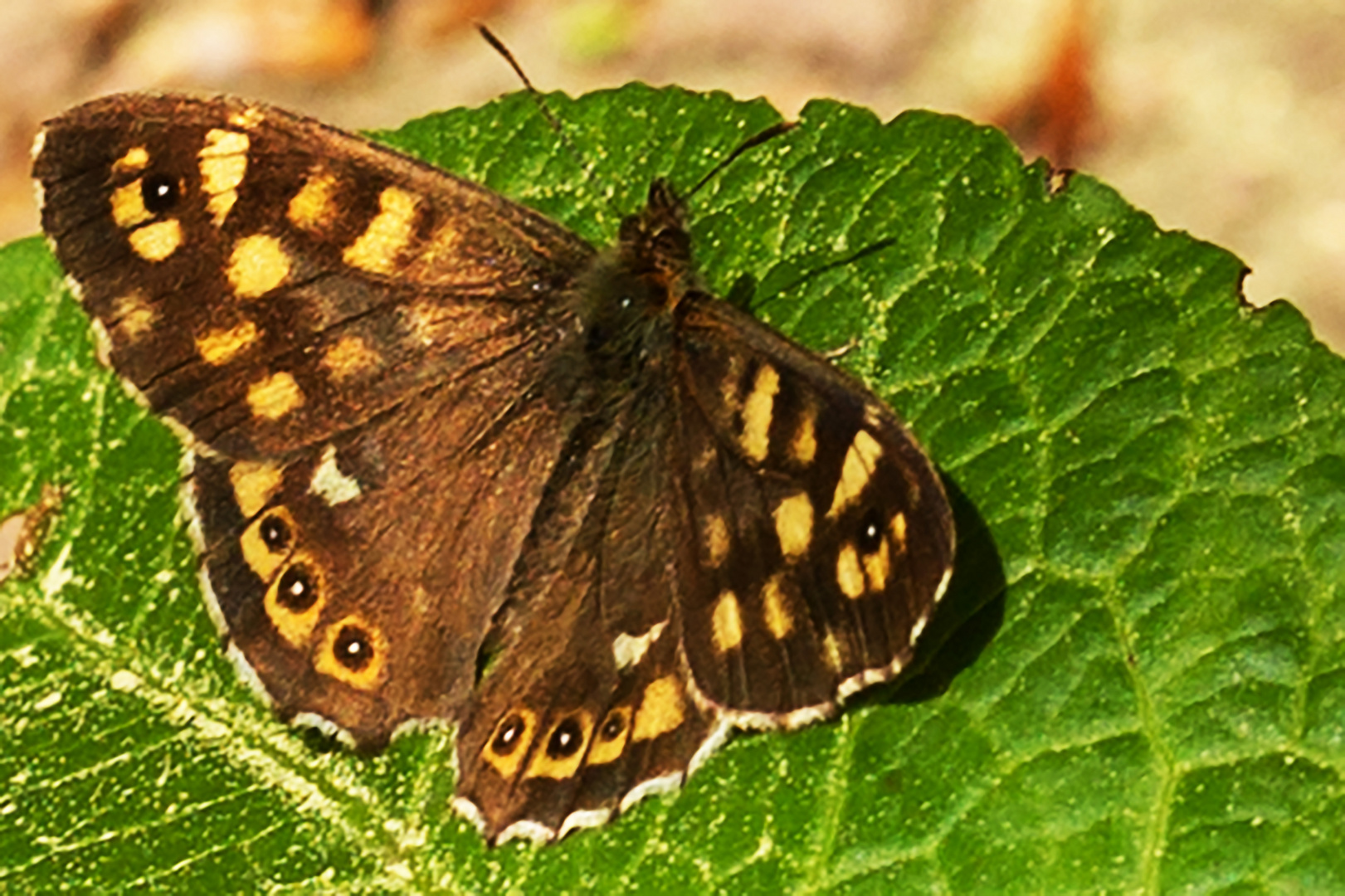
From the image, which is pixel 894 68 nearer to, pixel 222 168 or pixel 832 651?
pixel 222 168

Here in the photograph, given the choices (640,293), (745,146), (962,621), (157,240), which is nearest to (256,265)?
(157,240)

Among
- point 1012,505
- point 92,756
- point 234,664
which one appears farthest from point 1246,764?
point 92,756

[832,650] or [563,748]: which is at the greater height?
[832,650]

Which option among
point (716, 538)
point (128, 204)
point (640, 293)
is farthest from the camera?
point (640, 293)

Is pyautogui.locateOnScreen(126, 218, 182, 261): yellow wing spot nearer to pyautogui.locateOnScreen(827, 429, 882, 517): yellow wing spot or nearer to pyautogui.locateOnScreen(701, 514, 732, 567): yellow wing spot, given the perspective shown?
pyautogui.locateOnScreen(701, 514, 732, 567): yellow wing spot

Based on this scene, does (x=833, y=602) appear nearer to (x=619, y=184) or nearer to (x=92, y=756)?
(x=619, y=184)
